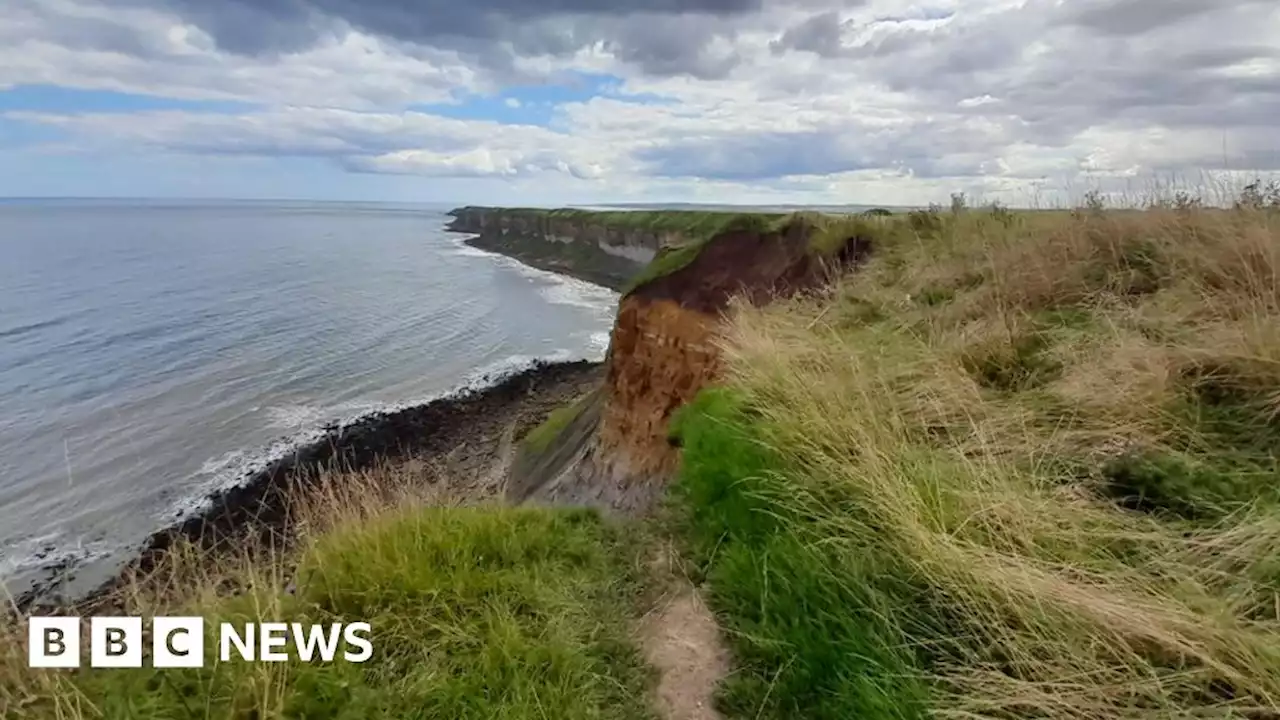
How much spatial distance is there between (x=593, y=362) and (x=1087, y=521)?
28725 mm

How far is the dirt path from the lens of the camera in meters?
3.48

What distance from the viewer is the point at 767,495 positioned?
4621 millimetres

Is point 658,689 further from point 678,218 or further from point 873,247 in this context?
point 678,218

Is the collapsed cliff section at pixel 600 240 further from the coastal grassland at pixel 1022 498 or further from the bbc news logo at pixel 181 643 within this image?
the bbc news logo at pixel 181 643

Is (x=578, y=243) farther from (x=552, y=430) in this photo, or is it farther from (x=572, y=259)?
(x=552, y=430)

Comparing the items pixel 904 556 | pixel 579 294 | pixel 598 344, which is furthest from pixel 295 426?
pixel 579 294

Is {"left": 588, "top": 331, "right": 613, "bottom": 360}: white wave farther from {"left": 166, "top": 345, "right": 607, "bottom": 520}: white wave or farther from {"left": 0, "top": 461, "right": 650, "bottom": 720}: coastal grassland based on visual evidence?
{"left": 0, "top": 461, "right": 650, "bottom": 720}: coastal grassland

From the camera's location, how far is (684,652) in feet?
12.6

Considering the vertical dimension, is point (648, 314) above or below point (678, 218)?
below

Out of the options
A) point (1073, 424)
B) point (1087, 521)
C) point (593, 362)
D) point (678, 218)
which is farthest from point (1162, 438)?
point (678, 218)

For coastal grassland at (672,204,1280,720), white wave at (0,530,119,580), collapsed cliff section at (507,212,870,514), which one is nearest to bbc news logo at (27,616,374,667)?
coastal grassland at (672,204,1280,720)

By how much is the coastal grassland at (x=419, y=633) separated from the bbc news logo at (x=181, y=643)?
0.06 meters

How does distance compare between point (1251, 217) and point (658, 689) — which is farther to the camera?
point (1251, 217)

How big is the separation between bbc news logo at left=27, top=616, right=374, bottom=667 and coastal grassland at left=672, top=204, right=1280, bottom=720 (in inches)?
78.9
